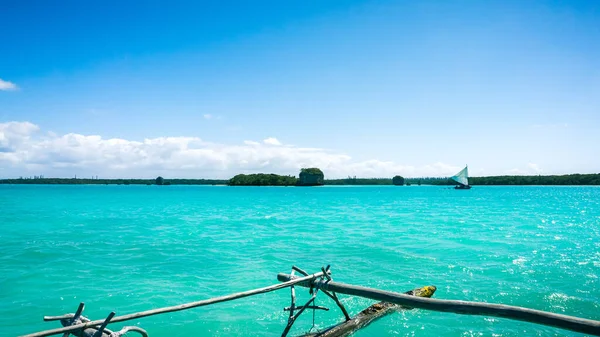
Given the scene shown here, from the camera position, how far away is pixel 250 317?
9.56 meters

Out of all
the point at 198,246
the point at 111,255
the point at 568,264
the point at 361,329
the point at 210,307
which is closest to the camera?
the point at 361,329

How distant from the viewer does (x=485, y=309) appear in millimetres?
5566

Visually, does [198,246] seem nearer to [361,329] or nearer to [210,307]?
[210,307]

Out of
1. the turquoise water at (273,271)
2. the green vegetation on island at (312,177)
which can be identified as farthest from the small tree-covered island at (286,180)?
the turquoise water at (273,271)

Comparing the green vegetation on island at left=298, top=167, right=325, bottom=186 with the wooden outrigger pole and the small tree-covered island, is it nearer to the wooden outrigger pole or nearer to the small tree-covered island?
the small tree-covered island

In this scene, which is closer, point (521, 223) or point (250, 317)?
point (250, 317)

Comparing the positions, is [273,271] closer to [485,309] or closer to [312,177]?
[485,309]

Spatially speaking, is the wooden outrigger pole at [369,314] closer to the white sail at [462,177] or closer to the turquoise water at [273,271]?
the turquoise water at [273,271]

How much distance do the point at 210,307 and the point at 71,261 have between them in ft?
31.0

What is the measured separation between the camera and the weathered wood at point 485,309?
15.6 feet

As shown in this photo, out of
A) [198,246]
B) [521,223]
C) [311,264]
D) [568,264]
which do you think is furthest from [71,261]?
[521,223]

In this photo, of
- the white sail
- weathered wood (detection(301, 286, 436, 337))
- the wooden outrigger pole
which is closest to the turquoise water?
weathered wood (detection(301, 286, 436, 337))

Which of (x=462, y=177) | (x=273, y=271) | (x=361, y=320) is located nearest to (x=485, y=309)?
(x=361, y=320)

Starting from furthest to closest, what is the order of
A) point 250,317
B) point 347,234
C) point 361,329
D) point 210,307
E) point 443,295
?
point 347,234 → point 443,295 → point 210,307 → point 250,317 → point 361,329
